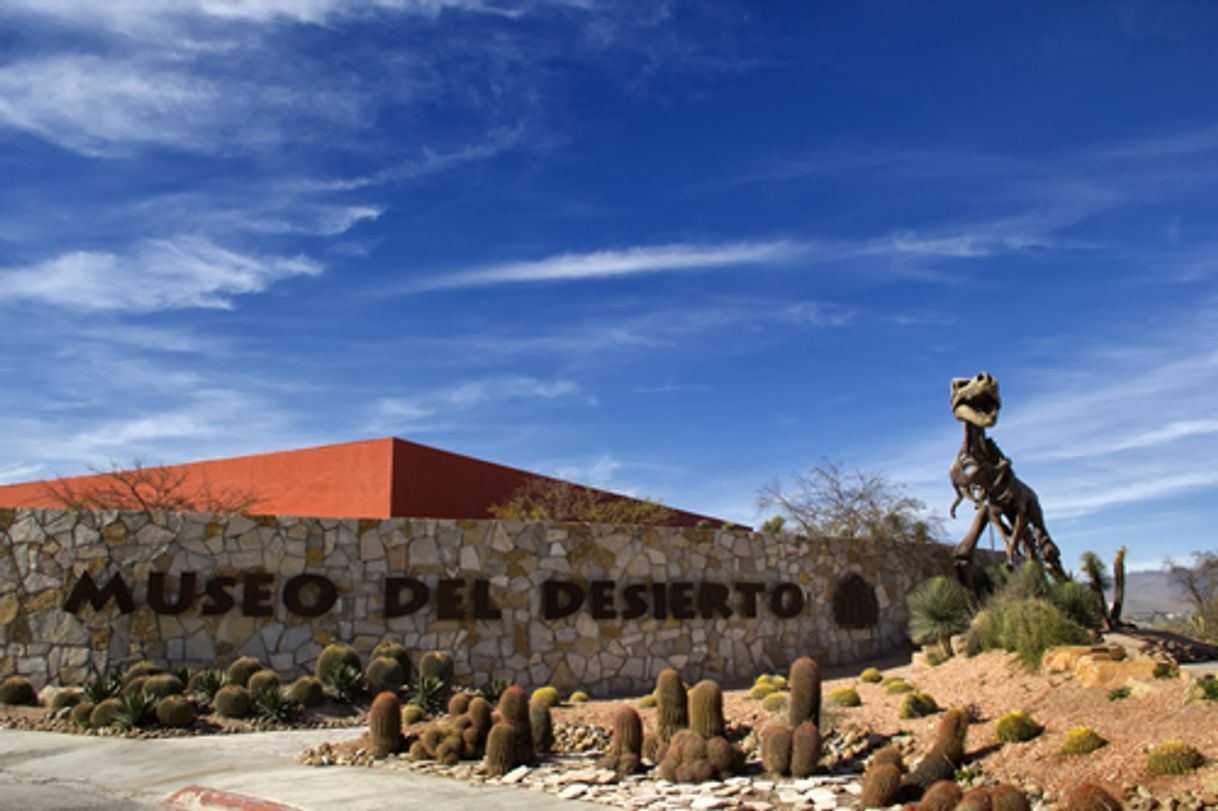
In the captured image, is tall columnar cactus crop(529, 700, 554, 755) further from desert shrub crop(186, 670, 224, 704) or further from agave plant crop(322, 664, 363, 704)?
desert shrub crop(186, 670, 224, 704)

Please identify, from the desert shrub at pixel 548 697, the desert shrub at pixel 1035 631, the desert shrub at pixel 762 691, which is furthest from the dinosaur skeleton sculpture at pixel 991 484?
the desert shrub at pixel 548 697

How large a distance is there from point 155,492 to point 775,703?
2112 centimetres

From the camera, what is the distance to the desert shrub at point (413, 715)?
621 inches

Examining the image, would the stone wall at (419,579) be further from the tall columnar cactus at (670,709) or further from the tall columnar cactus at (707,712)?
the tall columnar cactus at (707,712)

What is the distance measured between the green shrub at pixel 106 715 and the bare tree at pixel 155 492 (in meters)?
11.6

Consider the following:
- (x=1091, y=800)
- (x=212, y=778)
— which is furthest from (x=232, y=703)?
(x=1091, y=800)

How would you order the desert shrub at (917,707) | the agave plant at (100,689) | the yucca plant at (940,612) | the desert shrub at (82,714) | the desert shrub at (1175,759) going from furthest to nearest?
1. the yucca plant at (940,612)
2. the agave plant at (100,689)
3. the desert shrub at (82,714)
4. the desert shrub at (917,707)
5. the desert shrub at (1175,759)

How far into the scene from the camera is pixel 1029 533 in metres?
24.4

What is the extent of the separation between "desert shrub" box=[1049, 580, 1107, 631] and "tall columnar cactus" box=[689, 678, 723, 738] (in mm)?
9822

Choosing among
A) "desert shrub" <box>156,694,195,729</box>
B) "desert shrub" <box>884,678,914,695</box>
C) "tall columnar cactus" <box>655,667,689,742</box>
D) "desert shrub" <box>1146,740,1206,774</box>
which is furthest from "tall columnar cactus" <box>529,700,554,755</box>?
"desert shrub" <box>1146,740,1206,774</box>

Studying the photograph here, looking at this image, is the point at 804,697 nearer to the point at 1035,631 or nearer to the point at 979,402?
the point at 1035,631

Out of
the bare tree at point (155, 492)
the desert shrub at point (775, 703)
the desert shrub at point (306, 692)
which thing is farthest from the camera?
the bare tree at point (155, 492)

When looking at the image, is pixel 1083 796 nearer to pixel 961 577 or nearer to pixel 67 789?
pixel 67 789

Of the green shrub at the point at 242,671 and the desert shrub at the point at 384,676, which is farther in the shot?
the desert shrub at the point at 384,676
